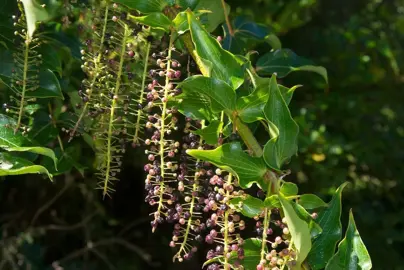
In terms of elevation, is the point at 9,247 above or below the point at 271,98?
below

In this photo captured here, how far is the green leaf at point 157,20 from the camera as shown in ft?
2.79

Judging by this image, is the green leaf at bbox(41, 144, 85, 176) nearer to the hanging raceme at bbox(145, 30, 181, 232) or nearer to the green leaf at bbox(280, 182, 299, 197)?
the hanging raceme at bbox(145, 30, 181, 232)

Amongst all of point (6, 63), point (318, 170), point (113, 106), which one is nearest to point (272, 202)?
point (113, 106)

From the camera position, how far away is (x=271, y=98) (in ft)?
2.60

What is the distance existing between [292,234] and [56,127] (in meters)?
0.49

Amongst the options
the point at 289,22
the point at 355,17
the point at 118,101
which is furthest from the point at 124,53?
the point at 355,17

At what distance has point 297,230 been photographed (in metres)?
0.73

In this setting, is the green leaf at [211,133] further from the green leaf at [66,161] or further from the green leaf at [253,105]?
the green leaf at [66,161]

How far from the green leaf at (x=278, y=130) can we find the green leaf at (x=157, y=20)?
0.56ft

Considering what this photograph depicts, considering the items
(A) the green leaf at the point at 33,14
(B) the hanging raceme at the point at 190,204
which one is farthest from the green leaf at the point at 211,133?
(A) the green leaf at the point at 33,14

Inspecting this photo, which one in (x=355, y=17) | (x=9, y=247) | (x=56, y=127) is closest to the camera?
(x=56, y=127)

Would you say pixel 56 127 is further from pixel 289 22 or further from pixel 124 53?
pixel 289 22

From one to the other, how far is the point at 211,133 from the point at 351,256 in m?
0.23

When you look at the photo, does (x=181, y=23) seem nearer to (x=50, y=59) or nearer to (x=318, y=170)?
(x=50, y=59)
